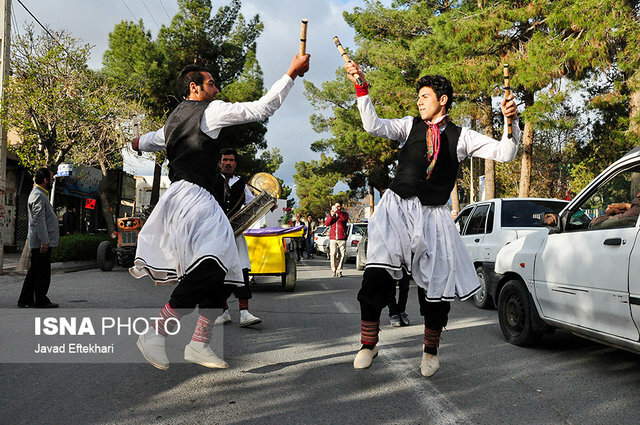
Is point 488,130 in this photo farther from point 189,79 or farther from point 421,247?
point 189,79

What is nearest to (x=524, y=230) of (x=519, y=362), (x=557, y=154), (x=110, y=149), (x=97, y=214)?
(x=519, y=362)

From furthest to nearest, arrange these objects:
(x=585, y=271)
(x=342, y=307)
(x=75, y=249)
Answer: (x=75, y=249) → (x=342, y=307) → (x=585, y=271)

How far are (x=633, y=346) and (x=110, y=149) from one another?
54.6ft

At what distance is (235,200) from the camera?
Answer: 20.6ft

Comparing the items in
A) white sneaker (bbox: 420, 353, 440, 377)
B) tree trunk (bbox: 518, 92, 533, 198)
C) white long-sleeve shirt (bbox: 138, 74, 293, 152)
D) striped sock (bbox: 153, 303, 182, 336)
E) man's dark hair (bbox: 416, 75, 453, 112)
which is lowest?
white sneaker (bbox: 420, 353, 440, 377)

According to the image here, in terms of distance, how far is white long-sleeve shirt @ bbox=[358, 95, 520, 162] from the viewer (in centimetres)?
384

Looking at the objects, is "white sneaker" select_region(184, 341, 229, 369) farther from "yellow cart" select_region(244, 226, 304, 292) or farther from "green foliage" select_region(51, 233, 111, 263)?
"green foliage" select_region(51, 233, 111, 263)

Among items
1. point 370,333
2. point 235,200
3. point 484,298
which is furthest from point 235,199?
point 484,298

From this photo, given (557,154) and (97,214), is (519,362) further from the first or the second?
(97,214)

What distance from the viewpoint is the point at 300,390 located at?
3.64 m

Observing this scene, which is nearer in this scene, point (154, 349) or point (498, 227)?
point (154, 349)

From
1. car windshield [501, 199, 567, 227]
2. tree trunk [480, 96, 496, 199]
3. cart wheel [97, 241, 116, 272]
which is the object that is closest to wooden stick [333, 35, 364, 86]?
car windshield [501, 199, 567, 227]

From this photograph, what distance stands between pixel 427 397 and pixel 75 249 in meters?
14.0

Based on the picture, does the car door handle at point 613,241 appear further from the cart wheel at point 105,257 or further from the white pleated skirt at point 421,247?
the cart wheel at point 105,257
